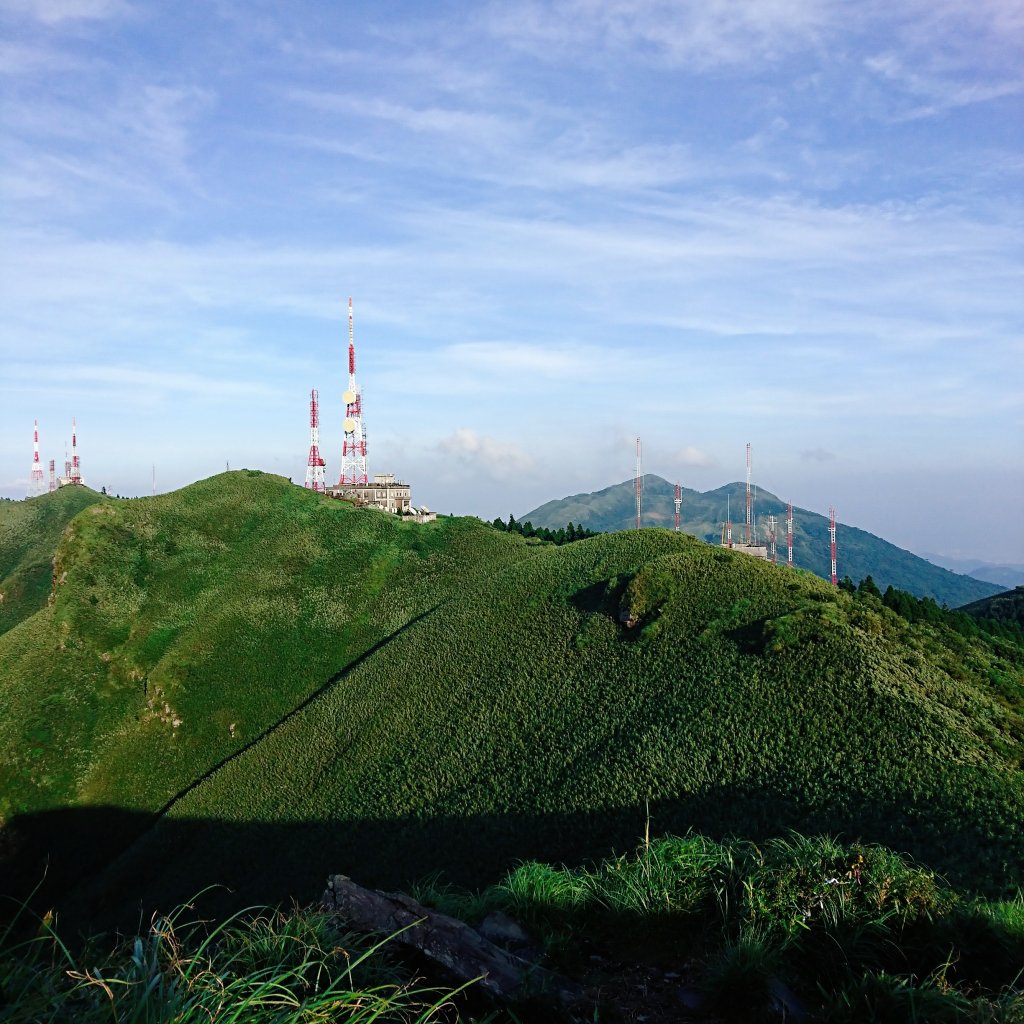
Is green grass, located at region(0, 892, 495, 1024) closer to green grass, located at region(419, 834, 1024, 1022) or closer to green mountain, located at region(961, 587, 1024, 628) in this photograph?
green grass, located at region(419, 834, 1024, 1022)

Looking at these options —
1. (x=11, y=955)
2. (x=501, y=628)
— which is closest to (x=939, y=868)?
(x=11, y=955)

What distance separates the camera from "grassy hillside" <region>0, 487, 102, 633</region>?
8400 centimetres

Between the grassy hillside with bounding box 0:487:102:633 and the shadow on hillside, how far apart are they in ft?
142

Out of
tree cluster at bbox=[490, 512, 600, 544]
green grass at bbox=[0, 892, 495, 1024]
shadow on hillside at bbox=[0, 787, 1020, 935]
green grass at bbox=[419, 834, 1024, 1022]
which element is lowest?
shadow on hillside at bbox=[0, 787, 1020, 935]

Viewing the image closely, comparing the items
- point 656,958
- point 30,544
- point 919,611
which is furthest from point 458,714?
point 30,544

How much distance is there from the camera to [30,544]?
345 feet

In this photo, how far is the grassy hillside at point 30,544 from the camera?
8400 cm

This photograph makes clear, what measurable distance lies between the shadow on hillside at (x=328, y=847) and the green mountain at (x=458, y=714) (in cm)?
13

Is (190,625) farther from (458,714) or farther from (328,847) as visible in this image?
(328,847)

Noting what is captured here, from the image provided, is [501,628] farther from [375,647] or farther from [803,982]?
[803,982]

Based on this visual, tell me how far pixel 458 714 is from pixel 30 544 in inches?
3584

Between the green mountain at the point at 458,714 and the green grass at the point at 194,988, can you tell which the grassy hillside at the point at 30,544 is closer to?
the green mountain at the point at 458,714

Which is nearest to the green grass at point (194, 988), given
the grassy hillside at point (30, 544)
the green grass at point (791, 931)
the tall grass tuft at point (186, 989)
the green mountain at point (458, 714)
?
the tall grass tuft at point (186, 989)

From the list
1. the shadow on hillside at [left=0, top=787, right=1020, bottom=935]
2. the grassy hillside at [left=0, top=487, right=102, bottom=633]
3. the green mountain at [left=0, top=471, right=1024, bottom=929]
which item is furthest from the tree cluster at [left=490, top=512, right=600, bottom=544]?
the grassy hillside at [left=0, top=487, right=102, bottom=633]
